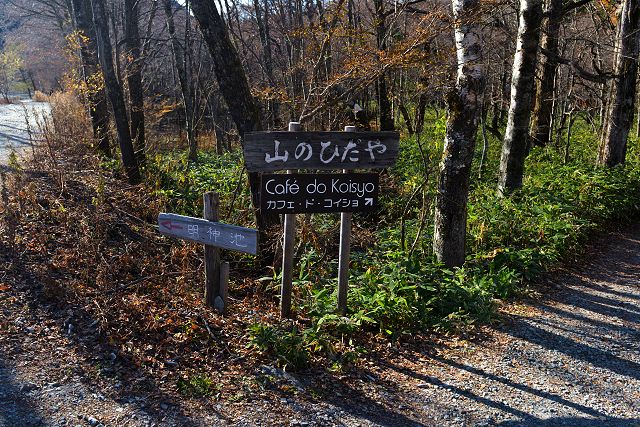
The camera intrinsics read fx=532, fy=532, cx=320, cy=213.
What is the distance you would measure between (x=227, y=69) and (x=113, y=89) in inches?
143

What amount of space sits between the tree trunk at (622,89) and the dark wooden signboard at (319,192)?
7.68 metres

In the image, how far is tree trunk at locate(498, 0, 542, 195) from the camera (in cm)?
785

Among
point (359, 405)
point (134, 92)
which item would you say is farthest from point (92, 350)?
point (134, 92)

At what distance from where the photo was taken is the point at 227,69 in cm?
625

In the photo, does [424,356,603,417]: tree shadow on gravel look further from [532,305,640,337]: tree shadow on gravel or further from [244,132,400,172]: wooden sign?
[244,132,400,172]: wooden sign

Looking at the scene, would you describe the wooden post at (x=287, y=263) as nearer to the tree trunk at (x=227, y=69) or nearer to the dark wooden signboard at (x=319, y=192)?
the dark wooden signboard at (x=319, y=192)

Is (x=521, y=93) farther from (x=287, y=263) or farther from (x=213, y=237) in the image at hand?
(x=213, y=237)

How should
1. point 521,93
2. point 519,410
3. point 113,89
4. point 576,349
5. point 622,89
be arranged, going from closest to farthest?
point 519,410
point 576,349
point 521,93
point 113,89
point 622,89

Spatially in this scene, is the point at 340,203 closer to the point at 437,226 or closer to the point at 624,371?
the point at 437,226

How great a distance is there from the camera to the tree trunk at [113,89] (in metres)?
8.50

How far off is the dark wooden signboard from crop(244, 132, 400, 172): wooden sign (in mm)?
103

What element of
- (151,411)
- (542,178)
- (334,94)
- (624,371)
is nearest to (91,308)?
(151,411)

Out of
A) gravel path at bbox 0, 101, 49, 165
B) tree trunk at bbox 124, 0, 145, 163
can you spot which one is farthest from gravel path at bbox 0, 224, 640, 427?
gravel path at bbox 0, 101, 49, 165

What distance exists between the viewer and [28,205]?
7.40m
